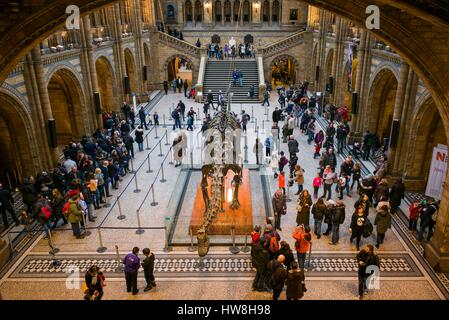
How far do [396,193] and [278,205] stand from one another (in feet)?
11.9

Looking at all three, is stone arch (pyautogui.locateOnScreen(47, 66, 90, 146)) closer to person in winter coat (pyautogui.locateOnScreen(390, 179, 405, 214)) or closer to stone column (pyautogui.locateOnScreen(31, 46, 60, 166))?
stone column (pyautogui.locateOnScreen(31, 46, 60, 166))

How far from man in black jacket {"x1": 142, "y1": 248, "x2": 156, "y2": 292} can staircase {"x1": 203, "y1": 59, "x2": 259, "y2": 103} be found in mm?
19330

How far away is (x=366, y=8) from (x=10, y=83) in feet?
35.9

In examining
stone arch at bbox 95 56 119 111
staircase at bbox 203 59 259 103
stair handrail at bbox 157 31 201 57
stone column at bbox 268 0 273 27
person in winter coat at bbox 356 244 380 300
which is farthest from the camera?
stone column at bbox 268 0 273 27

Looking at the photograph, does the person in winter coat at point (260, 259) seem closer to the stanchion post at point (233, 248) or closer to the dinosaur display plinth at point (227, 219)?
the stanchion post at point (233, 248)

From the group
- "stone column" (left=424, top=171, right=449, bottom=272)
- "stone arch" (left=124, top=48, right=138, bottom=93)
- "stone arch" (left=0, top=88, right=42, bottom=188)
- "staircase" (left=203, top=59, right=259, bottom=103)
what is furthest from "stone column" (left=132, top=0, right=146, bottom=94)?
"stone column" (left=424, top=171, right=449, bottom=272)

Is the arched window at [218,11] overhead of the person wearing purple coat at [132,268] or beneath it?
overhead

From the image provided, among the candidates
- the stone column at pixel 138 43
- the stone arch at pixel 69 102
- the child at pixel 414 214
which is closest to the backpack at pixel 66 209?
the stone arch at pixel 69 102

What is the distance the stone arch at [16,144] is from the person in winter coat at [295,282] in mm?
10645

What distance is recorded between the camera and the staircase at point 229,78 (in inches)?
1074

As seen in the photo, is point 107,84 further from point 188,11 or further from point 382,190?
point 382,190

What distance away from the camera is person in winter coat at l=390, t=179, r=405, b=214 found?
11.1 meters

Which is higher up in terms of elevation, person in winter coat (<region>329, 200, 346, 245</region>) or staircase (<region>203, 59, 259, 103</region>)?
staircase (<region>203, 59, 259, 103</region>)

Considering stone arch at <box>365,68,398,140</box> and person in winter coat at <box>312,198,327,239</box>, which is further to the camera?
stone arch at <box>365,68,398,140</box>
